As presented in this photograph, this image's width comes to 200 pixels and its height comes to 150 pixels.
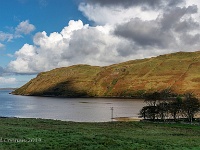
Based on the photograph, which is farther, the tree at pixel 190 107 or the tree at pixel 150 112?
the tree at pixel 150 112

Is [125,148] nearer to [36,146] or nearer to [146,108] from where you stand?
[36,146]

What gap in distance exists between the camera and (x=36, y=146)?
35.0 m

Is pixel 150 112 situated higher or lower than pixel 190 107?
lower

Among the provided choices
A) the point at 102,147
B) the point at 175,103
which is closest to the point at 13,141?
the point at 102,147

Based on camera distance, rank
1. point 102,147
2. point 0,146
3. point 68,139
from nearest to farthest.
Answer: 1. point 0,146
2. point 102,147
3. point 68,139

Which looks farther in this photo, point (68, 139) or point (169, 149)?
point (68, 139)

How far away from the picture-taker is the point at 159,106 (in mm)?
107625

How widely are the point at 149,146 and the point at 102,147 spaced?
7.11 metres

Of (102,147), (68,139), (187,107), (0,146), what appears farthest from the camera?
(187,107)

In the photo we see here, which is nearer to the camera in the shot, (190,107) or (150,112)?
(190,107)

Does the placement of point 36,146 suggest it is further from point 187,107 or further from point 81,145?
point 187,107

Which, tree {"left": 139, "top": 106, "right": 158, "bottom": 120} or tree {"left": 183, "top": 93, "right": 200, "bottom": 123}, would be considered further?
tree {"left": 139, "top": 106, "right": 158, "bottom": 120}

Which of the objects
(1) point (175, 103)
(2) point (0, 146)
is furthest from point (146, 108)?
(2) point (0, 146)

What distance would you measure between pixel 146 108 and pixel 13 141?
77229 millimetres
